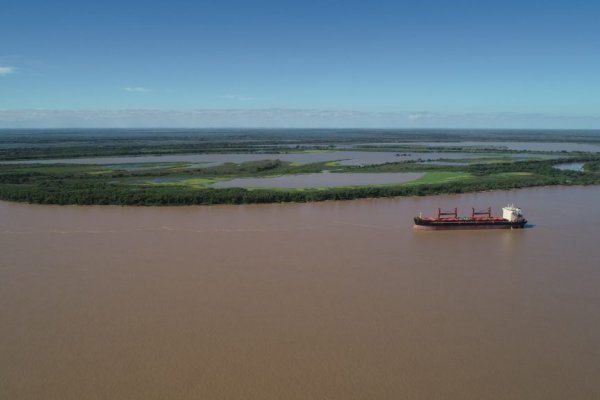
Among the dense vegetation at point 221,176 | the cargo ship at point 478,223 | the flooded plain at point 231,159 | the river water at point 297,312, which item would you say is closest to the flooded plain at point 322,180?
the dense vegetation at point 221,176

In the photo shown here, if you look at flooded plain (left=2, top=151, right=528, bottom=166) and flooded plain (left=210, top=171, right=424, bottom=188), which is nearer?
flooded plain (left=210, top=171, right=424, bottom=188)

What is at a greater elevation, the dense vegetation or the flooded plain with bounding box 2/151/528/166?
the flooded plain with bounding box 2/151/528/166

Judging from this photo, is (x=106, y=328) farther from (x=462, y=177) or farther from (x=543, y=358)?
(x=462, y=177)

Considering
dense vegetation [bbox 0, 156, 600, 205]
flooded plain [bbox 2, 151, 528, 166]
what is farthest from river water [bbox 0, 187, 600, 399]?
flooded plain [bbox 2, 151, 528, 166]

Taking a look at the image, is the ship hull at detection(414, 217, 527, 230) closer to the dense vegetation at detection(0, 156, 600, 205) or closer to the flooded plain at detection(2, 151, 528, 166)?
the dense vegetation at detection(0, 156, 600, 205)

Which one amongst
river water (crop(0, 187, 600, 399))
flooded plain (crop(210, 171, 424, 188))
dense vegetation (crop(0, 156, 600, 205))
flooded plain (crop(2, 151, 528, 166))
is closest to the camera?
river water (crop(0, 187, 600, 399))

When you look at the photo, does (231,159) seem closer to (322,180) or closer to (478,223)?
(322,180)

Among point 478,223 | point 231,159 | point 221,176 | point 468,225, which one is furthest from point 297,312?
point 231,159

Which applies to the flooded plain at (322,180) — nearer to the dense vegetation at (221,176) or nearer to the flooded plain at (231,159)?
the dense vegetation at (221,176)

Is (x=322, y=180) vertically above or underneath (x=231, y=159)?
underneath

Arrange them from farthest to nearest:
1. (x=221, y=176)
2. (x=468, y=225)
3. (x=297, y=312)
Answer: (x=221, y=176) → (x=468, y=225) → (x=297, y=312)
